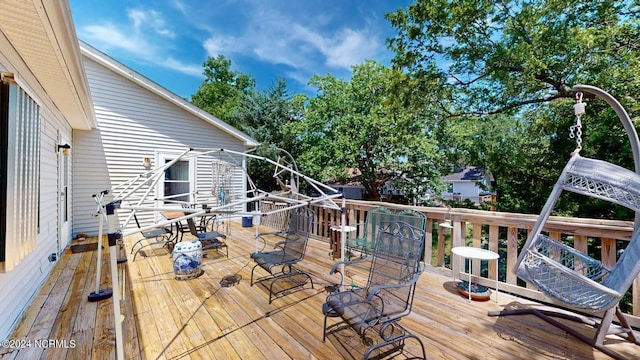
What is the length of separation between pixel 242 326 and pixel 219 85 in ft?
87.7

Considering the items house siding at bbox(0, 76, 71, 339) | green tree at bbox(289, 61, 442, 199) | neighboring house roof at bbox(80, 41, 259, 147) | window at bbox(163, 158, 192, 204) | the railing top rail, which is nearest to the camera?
the railing top rail

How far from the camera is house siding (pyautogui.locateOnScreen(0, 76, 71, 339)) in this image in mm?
2963

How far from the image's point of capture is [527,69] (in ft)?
21.6

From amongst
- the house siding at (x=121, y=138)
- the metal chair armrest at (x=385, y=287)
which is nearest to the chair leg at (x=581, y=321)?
the metal chair armrest at (x=385, y=287)

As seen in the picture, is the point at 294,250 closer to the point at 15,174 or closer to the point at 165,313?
the point at 165,313

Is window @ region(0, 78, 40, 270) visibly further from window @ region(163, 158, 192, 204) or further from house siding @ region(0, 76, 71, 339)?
window @ region(163, 158, 192, 204)

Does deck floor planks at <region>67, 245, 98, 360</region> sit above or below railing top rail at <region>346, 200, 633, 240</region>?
below

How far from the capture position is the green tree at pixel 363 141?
1370 cm

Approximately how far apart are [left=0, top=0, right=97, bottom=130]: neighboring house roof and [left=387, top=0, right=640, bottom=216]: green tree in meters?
8.52

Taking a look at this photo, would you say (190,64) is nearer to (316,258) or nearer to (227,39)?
(227,39)

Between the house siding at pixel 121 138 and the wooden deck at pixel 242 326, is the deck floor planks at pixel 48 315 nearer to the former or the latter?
the wooden deck at pixel 242 326

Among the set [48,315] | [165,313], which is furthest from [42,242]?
[165,313]

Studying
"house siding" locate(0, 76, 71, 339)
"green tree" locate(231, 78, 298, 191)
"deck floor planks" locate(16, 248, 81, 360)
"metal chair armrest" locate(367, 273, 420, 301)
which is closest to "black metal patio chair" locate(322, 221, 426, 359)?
"metal chair armrest" locate(367, 273, 420, 301)

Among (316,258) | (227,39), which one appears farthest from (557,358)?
(227,39)
